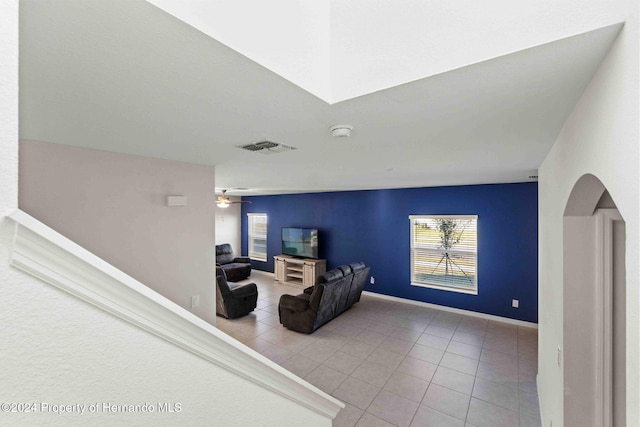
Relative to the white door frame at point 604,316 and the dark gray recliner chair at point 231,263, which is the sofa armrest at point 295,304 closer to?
the dark gray recliner chair at point 231,263

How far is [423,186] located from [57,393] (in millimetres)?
5743

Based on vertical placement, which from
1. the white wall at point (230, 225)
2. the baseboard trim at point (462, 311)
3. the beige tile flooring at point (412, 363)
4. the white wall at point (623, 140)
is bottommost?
the beige tile flooring at point (412, 363)

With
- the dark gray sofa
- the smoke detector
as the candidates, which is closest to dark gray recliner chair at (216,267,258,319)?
the dark gray sofa

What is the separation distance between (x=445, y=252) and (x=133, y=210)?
5.14 metres

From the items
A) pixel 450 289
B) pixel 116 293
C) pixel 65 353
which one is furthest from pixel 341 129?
pixel 450 289

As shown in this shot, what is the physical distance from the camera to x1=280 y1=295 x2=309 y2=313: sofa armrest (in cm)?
465

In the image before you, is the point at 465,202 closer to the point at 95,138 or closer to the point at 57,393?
the point at 95,138

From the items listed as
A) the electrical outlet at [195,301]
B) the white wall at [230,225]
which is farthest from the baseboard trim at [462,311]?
the white wall at [230,225]

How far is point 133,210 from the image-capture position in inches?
92.8

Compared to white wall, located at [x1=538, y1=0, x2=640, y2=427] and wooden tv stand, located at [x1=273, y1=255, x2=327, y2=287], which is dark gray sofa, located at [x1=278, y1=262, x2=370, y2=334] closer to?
wooden tv stand, located at [x1=273, y1=255, x2=327, y2=287]

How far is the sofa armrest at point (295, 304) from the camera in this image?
15.3 ft

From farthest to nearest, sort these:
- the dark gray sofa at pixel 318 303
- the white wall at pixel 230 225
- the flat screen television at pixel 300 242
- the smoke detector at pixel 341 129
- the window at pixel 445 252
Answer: the white wall at pixel 230 225, the flat screen television at pixel 300 242, the window at pixel 445 252, the dark gray sofa at pixel 318 303, the smoke detector at pixel 341 129

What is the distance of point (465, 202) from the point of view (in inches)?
209

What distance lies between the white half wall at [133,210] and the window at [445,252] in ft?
13.9
